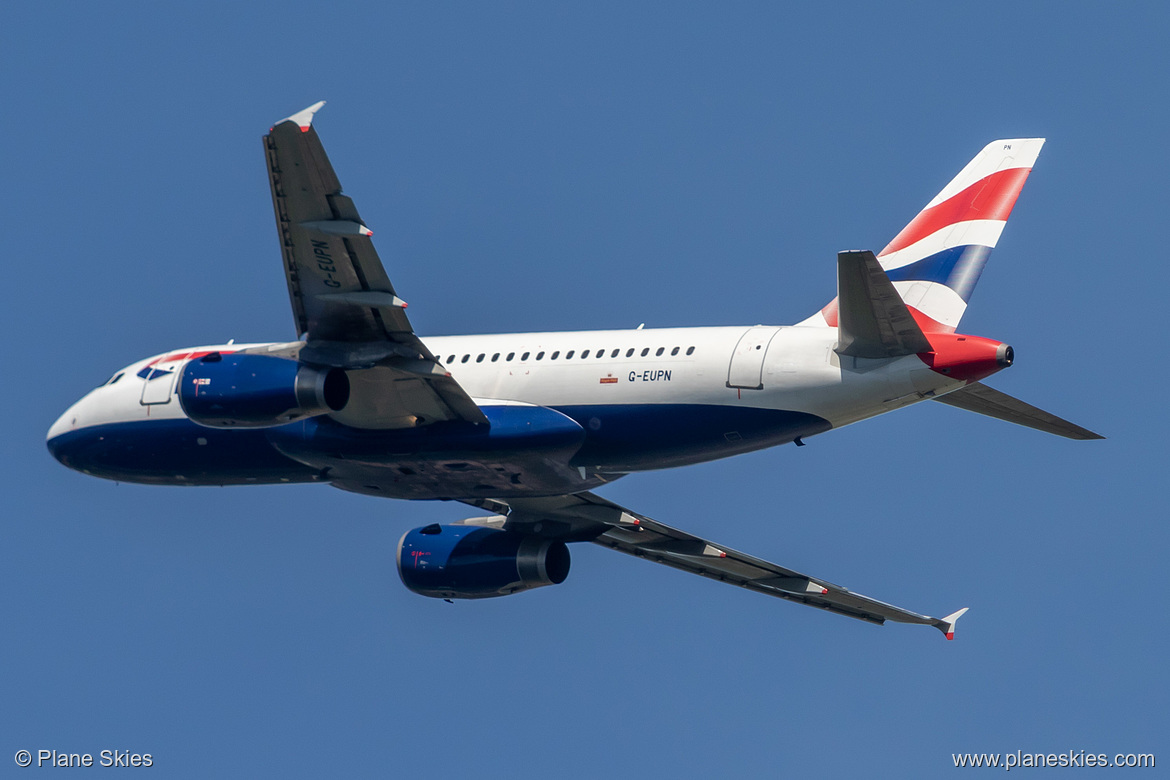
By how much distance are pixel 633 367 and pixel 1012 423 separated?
22.1ft

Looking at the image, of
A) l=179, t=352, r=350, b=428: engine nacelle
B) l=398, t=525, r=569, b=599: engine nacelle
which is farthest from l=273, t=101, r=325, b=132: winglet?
l=398, t=525, r=569, b=599: engine nacelle

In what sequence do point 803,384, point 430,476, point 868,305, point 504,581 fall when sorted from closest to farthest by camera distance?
→ point 868,305 < point 803,384 < point 430,476 < point 504,581

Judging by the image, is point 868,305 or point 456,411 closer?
point 868,305

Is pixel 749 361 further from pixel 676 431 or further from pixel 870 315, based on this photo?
pixel 870 315

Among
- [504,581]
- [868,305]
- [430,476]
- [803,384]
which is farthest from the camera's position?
[504,581]

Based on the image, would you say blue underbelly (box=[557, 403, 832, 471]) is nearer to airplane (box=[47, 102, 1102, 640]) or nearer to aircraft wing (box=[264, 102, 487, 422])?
airplane (box=[47, 102, 1102, 640])

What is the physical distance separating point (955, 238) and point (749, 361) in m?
5.03

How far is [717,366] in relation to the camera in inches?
1172

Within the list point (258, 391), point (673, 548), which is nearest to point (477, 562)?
point (673, 548)

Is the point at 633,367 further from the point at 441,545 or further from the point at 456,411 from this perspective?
the point at 441,545

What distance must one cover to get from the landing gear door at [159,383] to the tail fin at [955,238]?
41.7 feet

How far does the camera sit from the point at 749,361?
96.9 ft

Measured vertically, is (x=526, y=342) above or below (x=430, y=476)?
above

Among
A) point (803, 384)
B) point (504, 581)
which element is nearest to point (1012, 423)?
point (803, 384)
